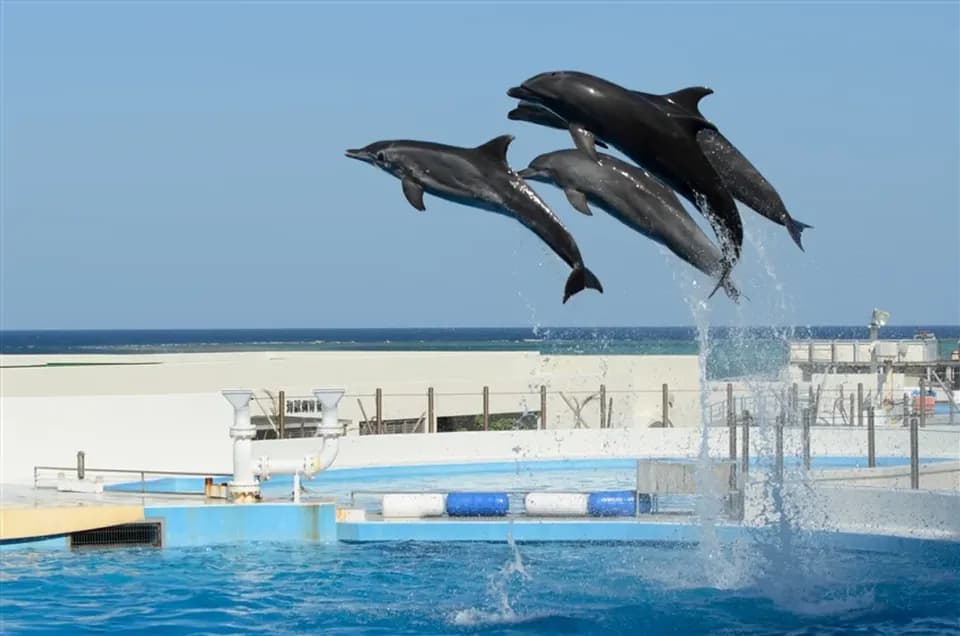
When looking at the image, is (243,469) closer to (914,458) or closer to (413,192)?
(413,192)

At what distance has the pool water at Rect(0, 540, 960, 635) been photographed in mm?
9242

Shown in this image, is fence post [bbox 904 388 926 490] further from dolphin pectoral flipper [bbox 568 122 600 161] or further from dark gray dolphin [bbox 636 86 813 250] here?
dolphin pectoral flipper [bbox 568 122 600 161]

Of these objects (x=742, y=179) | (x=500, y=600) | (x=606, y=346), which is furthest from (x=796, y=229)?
(x=606, y=346)

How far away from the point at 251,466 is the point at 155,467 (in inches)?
117

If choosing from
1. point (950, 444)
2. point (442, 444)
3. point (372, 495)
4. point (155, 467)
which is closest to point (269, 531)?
point (372, 495)

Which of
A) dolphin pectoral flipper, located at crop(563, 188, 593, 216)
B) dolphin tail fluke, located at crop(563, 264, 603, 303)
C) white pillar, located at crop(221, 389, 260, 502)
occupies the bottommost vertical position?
white pillar, located at crop(221, 389, 260, 502)

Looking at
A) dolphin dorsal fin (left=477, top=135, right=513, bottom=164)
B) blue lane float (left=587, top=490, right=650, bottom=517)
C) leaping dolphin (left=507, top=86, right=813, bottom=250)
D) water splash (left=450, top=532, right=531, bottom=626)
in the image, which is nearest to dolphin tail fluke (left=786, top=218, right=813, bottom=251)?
leaping dolphin (left=507, top=86, right=813, bottom=250)

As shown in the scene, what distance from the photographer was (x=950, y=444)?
54.1 ft

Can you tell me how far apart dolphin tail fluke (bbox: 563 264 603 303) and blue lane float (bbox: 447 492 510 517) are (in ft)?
16.4

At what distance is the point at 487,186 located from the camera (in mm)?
7934

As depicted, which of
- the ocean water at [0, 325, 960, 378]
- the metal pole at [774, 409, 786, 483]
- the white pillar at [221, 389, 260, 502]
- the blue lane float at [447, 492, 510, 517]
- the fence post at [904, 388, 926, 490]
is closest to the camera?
the fence post at [904, 388, 926, 490]

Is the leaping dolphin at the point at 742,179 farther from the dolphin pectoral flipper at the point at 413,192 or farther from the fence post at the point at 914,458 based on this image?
the fence post at the point at 914,458

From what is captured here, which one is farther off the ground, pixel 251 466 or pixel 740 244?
pixel 740 244

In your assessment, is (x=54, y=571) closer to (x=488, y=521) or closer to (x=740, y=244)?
(x=488, y=521)
